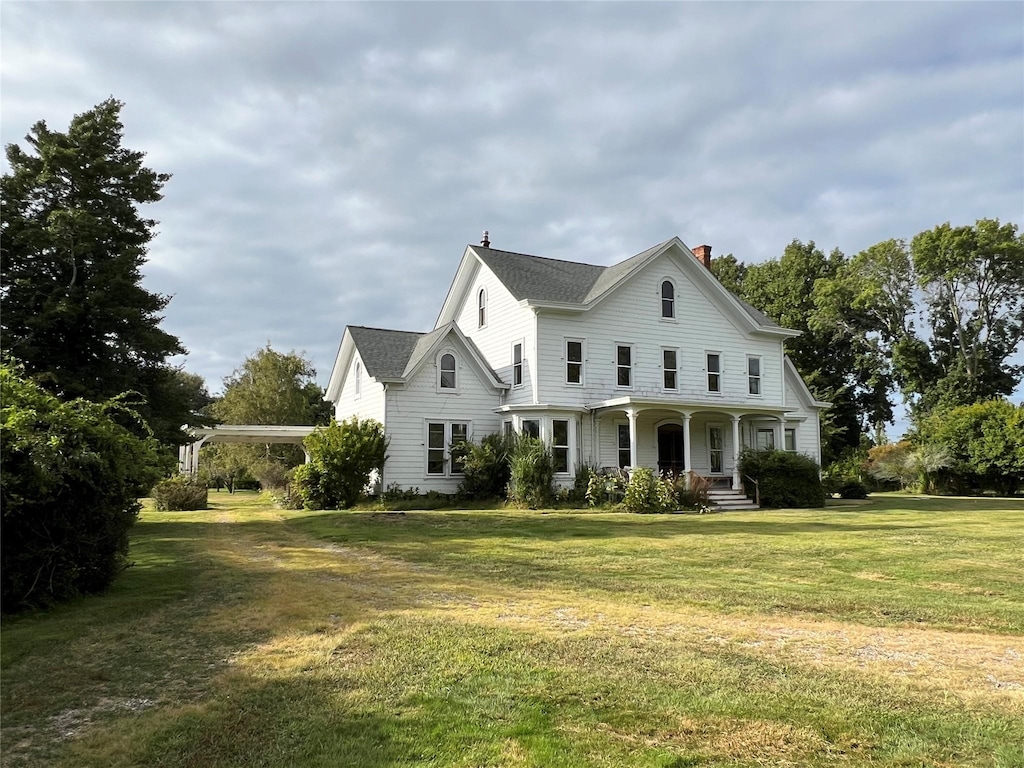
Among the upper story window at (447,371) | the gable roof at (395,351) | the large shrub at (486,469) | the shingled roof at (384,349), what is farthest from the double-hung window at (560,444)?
the shingled roof at (384,349)

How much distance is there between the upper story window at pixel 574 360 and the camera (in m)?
24.8

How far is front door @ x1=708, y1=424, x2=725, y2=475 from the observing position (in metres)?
28.0

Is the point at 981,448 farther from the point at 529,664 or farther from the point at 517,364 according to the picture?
the point at 529,664

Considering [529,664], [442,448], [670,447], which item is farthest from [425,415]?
[529,664]

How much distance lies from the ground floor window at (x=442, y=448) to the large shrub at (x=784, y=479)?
9.88 meters

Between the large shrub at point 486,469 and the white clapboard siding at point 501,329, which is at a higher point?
the white clapboard siding at point 501,329

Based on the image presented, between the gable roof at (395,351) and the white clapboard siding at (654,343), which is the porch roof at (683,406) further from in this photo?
the gable roof at (395,351)

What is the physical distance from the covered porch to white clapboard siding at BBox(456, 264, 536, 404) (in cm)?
261

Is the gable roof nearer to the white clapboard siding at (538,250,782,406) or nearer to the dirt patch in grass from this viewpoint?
the white clapboard siding at (538,250,782,406)

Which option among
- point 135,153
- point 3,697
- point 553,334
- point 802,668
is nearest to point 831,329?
point 553,334

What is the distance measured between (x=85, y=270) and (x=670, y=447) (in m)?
19.9

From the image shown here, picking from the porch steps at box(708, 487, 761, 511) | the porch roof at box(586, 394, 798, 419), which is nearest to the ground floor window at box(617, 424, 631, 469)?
the porch roof at box(586, 394, 798, 419)

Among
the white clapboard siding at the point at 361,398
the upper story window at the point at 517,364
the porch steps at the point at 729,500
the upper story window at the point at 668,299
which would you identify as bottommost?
the porch steps at the point at 729,500

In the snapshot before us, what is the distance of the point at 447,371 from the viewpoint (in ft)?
81.6
